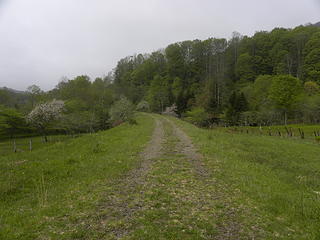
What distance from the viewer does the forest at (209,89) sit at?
44812mm

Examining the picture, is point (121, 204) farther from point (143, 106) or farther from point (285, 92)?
point (143, 106)

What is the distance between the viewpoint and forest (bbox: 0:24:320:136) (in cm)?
4481

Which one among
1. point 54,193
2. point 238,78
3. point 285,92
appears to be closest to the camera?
point 54,193

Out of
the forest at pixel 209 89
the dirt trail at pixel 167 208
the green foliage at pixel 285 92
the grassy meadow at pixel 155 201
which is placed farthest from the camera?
the green foliage at pixel 285 92

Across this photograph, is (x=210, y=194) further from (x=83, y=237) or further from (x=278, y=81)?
(x=278, y=81)

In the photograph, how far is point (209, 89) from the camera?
204ft

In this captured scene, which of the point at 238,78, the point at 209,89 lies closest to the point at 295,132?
the point at 209,89

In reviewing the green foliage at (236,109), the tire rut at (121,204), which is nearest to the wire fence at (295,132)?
the green foliage at (236,109)

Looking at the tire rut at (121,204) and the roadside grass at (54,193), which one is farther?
the roadside grass at (54,193)

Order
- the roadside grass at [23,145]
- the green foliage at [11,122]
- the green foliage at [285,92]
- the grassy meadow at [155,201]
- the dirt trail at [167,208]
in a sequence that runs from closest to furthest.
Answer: the dirt trail at [167,208] < the grassy meadow at [155,201] < the roadside grass at [23,145] < the green foliage at [11,122] < the green foliage at [285,92]

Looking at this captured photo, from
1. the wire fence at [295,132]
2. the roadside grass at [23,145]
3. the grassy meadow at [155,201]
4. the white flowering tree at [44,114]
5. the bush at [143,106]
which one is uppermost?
the bush at [143,106]

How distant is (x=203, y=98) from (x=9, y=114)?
163ft

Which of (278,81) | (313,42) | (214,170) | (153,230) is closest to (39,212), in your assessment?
(153,230)

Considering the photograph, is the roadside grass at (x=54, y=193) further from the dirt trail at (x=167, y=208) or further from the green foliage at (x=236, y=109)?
the green foliage at (x=236, y=109)
